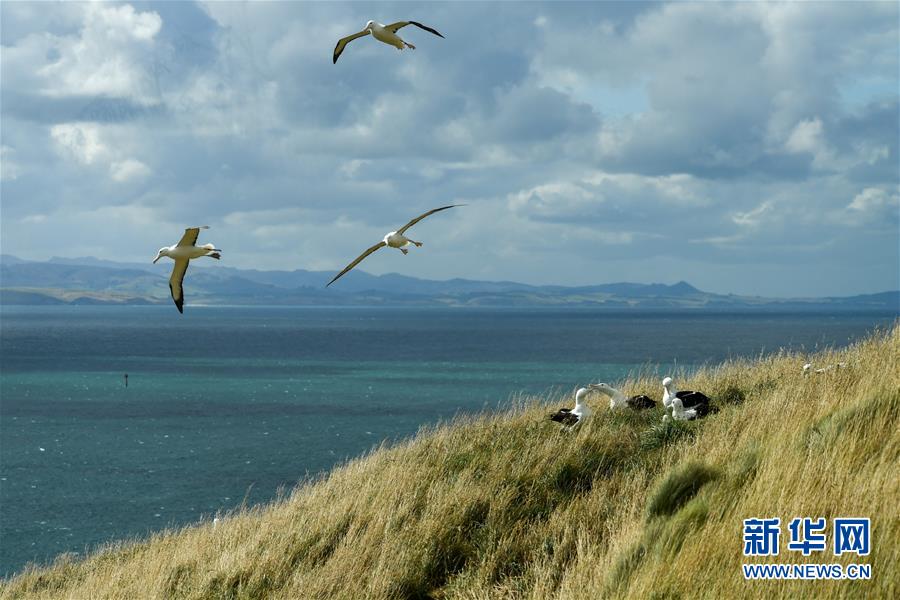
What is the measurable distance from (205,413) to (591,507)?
60.9 metres

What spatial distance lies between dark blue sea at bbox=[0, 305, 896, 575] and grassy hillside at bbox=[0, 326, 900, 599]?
648 centimetres

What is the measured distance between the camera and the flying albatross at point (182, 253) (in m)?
7.89

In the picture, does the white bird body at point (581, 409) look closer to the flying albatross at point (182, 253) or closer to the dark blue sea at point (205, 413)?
the dark blue sea at point (205, 413)

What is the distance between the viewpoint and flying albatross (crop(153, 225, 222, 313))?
25.9 feet

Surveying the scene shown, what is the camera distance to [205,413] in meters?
67.2

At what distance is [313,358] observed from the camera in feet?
408

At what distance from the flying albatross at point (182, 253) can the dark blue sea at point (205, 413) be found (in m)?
12.7

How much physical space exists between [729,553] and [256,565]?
7.25m

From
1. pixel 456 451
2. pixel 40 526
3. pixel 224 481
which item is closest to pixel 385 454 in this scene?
pixel 456 451

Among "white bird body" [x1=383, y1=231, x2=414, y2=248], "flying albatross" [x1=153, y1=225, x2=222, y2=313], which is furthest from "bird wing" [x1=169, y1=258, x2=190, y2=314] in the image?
"white bird body" [x1=383, y1=231, x2=414, y2=248]

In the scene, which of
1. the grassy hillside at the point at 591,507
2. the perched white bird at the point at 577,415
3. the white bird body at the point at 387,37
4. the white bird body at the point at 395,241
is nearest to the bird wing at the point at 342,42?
the white bird body at the point at 387,37

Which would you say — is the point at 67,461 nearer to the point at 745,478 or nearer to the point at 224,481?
the point at 224,481

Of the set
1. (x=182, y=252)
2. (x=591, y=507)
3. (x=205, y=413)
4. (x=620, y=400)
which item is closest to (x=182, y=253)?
(x=182, y=252)

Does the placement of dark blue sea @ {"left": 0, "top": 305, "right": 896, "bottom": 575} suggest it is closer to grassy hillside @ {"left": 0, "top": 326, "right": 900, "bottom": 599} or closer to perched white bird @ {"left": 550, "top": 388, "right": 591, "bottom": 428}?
perched white bird @ {"left": 550, "top": 388, "right": 591, "bottom": 428}
